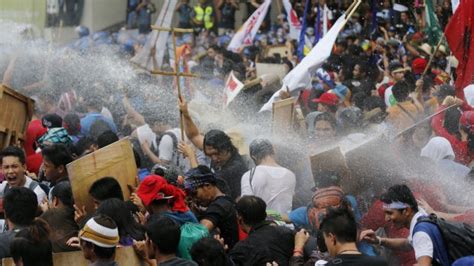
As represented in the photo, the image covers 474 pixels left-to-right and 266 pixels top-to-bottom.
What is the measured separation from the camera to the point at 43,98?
16609 millimetres

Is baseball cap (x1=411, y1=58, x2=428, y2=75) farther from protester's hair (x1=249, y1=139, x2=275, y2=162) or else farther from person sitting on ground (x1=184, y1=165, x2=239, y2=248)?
person sitting on ground (x1=184, y1=165, x2=239, y2=248)

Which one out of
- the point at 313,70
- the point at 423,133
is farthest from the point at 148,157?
the point at 423,133

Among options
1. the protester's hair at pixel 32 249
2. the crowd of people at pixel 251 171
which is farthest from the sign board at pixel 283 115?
the protester's hair at pixel 32 249

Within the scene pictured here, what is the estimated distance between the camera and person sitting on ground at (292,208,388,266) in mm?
7777

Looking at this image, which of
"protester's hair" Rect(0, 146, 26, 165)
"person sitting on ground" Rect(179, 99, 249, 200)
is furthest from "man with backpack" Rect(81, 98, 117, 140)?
"protester's hair" Rect(0, 146, 26, 165)

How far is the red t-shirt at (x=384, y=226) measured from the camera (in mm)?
9445

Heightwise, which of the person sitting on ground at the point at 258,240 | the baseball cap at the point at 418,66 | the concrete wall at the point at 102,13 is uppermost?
the person sitting on ground at the point at 258,240

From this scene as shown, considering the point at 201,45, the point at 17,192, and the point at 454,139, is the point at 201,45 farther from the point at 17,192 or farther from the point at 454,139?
the point at 17,192

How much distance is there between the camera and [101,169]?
976 centimetres

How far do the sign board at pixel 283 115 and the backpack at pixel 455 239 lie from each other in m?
4.22

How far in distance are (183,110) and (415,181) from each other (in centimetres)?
218

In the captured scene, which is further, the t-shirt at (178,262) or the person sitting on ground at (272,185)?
the person sitting on ground at (272,185)

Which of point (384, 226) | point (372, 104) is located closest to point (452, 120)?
point (372, 104)

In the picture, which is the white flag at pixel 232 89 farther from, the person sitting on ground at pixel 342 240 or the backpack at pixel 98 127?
the person sitting on ground at pixel 342 240
